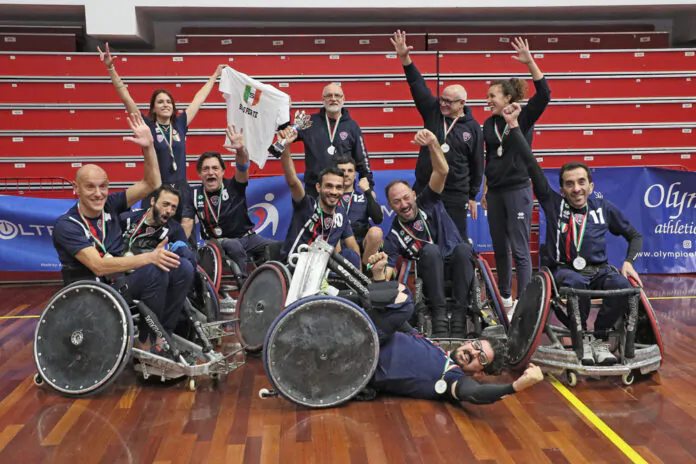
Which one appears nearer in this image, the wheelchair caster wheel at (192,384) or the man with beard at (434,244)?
the wheelchair caster wheel at (192,384)

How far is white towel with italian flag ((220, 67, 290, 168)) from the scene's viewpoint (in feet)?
22.4

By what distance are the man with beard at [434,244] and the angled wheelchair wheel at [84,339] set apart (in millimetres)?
1734

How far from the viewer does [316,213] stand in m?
5.04

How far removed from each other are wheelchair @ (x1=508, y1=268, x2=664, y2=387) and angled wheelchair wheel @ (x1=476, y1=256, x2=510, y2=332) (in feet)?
1.23

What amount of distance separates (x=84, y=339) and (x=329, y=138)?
2.96 m

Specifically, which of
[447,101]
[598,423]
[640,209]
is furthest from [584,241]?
[640,209]

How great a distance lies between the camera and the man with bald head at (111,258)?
13.6 ft

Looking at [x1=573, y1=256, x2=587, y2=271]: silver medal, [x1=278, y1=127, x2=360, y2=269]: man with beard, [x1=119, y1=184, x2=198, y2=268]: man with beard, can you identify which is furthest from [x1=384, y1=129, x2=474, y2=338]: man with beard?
[x1=119, y1=184, x2=198, y2=268]: man with beard

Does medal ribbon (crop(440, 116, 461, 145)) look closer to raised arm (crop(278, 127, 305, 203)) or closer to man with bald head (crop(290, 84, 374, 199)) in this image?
man with bald head (crop(290, 84, 374, 199))

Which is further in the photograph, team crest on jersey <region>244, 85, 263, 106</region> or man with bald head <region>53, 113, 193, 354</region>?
team crest on jersey <region>244, 85, 263, 106</region>

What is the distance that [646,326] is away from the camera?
14.2ft

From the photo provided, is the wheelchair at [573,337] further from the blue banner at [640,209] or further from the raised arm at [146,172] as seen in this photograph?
the blue banner at [640,209]

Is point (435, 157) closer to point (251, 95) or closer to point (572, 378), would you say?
point (572, 378)

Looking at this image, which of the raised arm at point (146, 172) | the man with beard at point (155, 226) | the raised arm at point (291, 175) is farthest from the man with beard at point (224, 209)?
the raised arm at point (146, 172)
